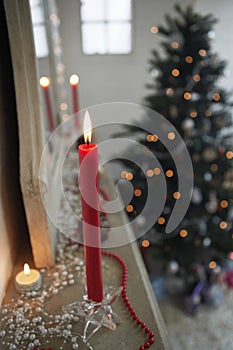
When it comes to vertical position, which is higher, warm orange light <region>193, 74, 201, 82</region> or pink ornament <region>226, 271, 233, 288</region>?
warm orange light <region>193, 74, 201, 82</region>

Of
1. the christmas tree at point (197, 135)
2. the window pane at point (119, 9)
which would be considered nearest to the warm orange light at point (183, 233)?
the christmas tree at point (197, 135)

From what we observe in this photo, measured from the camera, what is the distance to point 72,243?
1.10 metres

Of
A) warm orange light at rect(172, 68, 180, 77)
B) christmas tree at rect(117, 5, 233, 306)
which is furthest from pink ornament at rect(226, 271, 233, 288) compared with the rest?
warm orange light at rect(172, 68, 180, 77)

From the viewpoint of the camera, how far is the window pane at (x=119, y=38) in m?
2.46

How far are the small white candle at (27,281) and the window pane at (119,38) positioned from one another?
6.24 feet

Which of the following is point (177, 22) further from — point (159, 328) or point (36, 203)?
point (159, 328)

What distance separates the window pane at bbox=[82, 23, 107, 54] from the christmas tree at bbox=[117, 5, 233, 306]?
0.78 metres

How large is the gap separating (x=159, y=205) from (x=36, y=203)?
1.04 m

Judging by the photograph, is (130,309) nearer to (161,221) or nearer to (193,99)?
(161,221)

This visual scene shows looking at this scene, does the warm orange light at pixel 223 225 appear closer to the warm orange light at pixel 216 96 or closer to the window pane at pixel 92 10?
the warm orange light at pixel 216 96

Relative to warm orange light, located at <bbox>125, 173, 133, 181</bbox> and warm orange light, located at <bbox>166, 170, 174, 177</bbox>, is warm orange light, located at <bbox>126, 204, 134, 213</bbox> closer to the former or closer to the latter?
warm orange light, located at <bbox>125, 173, 133, 181</bbox>

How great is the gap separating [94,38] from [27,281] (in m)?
1.94

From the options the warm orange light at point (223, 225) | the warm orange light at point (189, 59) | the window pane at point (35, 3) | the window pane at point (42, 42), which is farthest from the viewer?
the warm orange light at point (223, 225)

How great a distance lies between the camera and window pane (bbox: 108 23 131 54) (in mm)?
2459
